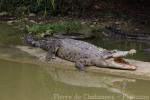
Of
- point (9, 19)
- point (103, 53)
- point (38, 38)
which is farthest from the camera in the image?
point (9, 19)

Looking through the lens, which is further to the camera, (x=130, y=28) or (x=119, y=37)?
(x=130, y=28)

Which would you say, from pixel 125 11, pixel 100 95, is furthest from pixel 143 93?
pixel 125 11

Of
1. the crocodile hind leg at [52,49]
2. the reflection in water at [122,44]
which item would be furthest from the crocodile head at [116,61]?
the reflection in water at [122,44]

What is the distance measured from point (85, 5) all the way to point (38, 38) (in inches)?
121

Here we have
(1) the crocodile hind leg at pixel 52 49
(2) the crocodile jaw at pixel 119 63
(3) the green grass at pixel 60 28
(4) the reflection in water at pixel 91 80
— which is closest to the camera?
(4) the reflection in water at pixel 91 80

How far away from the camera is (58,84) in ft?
19.1

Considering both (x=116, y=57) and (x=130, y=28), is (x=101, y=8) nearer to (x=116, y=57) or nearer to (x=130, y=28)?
(x=130, y=28)

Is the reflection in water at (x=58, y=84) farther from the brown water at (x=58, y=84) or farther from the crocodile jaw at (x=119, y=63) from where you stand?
the crocodile jaw at (x=119, y=63)

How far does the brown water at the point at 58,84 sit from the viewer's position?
5250 mm

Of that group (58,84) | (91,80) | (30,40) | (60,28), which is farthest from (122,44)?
(58,84)

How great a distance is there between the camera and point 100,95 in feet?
17.2

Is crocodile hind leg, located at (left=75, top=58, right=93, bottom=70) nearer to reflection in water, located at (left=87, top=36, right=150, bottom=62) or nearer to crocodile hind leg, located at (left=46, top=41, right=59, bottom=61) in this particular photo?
crocodile hind leg, located at (left=46, top=41, right=59, bottom=61)

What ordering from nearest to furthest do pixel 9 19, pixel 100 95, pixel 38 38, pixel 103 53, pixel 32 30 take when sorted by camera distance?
pixel 100 95 < pixel 103 53 < pixel 38 38 < pixel 32 30 < pixel 9 19

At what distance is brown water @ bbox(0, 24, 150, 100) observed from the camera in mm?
5250
